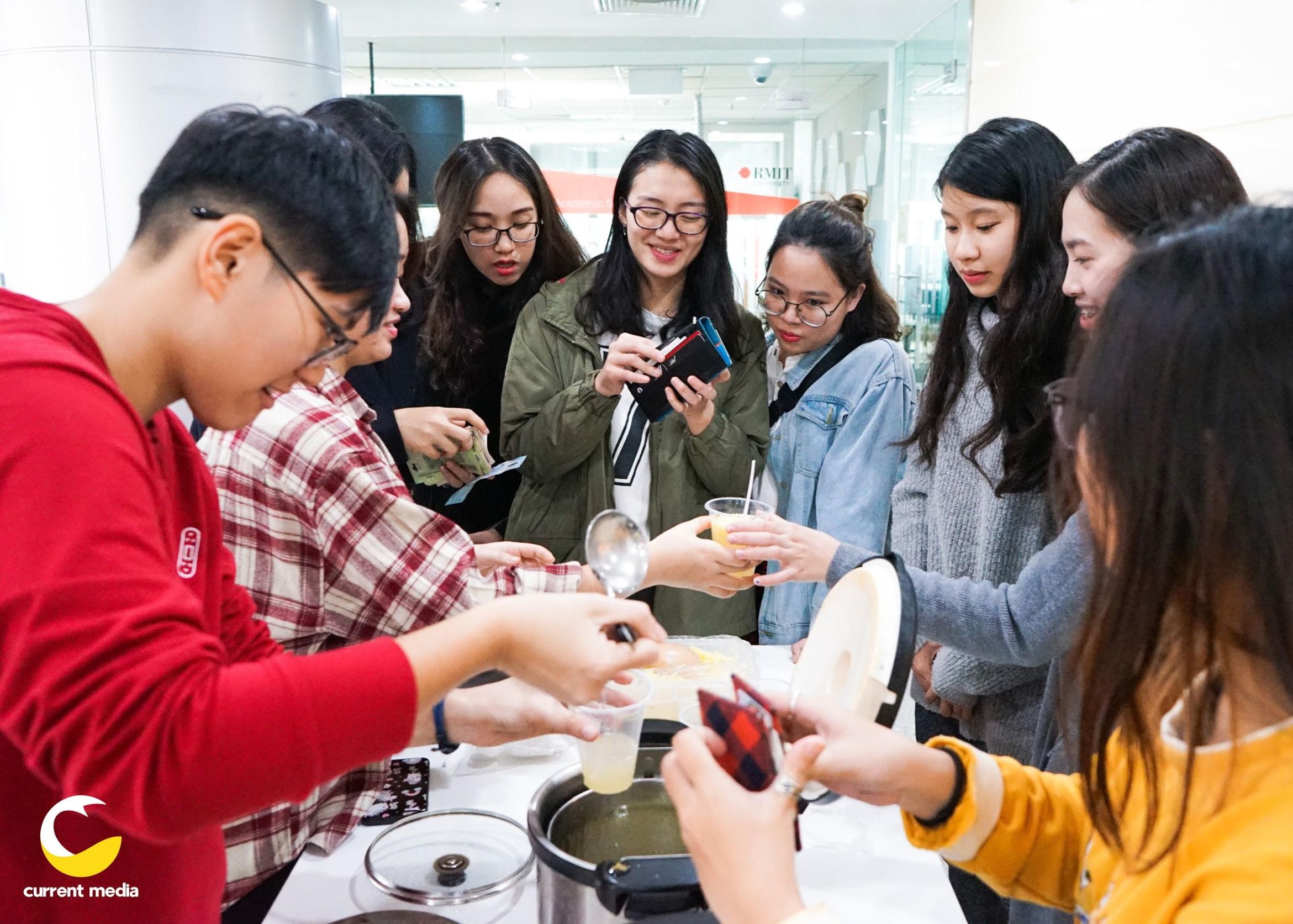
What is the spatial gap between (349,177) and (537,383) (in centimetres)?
147

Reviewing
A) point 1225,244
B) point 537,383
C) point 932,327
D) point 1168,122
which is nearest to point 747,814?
point 1225,244

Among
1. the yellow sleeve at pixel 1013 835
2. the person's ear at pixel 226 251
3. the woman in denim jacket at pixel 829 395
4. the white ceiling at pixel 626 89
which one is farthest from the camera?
the white ceiling at pixel 626 89

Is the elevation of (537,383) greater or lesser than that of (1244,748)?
greater

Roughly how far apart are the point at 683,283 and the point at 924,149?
13.7ft

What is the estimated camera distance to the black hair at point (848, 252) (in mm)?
2314

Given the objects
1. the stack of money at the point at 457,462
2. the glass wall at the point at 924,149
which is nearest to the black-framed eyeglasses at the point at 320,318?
the stack of money at the point at 457,462

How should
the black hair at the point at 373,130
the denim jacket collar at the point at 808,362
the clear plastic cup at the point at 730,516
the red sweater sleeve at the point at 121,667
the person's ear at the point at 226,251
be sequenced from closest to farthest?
the red sweater sleeve at the point at 121,667 → the person's ear at the point at 226,251 → the clear plastic cup at the point at 730,516 → the black hair at the point at 373,130 → the denim jacket collar at the point at 808,362

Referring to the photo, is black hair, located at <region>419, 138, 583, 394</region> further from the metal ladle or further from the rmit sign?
the rmit sign

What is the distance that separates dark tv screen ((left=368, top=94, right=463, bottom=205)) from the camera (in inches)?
201

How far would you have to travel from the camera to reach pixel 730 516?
5.09 ft

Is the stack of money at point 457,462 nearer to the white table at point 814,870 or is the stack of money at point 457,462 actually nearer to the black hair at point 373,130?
the black hair at point 373,130

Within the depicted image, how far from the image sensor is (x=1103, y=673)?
81 cm

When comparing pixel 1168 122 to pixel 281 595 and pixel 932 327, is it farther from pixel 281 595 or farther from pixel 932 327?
pixel 932 327

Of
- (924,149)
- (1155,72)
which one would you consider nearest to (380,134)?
(1155,72)
